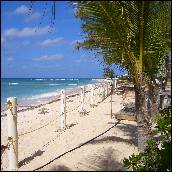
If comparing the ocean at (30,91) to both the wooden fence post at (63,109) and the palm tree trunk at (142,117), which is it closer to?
the wooden fence post at (63,109)

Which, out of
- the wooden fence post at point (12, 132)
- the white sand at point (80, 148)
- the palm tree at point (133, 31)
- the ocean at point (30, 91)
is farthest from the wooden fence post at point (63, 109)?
the ocean at point (30, 91)

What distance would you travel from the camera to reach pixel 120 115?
445 inches

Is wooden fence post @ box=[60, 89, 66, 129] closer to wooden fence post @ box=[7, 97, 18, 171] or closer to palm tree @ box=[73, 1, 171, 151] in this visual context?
wooden fence post @ box=[7, 97, 18, 171]

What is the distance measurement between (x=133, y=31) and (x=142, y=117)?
1.33m

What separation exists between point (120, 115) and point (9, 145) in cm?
522

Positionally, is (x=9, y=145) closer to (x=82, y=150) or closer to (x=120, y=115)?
(x=82, y=150)

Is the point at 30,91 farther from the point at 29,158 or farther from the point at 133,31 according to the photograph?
the point at 133,31

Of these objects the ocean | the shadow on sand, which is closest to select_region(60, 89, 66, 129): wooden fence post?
the shadow on sand

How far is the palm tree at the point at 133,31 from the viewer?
4.96 metres

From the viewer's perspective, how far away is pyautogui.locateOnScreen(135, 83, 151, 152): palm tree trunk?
566 cm

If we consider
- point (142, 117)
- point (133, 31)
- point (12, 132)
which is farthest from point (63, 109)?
point (133, 31)

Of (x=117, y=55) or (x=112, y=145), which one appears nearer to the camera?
(x=117, y=55)

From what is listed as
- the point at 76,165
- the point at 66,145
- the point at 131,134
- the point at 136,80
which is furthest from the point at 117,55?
the point at 131,134

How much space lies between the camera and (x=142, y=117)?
5859 mm
